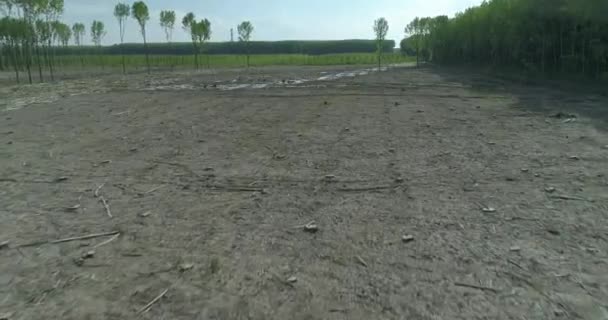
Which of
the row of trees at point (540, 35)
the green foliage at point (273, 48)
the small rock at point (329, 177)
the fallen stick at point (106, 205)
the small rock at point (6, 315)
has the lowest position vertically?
the small rock at point (6, 315)

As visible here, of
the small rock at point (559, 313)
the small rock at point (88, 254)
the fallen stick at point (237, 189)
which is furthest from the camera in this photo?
the fallen stick at point (237, 189)

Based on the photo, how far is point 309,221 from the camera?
323 cm

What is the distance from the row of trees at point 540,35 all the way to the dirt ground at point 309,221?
23.9ft

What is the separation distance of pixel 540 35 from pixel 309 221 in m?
15.7

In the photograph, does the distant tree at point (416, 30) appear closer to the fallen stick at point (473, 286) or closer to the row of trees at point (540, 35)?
the row of trees at point (540, 35)

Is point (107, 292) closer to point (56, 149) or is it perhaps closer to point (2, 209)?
point (2, 209)

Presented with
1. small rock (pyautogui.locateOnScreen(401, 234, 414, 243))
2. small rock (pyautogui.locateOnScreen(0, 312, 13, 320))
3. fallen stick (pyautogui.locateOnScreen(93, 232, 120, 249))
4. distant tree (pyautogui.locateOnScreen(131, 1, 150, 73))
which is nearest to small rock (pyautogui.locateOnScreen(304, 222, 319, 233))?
small rock (pyautogui.locateOnScreen(401, 234, 414, 243))

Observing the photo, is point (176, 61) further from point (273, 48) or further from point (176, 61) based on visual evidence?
point (273, 48)

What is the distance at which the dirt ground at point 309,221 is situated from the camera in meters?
2.17

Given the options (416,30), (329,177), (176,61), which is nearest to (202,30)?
(176,61)

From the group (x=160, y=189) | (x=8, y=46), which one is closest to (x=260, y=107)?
(x=160, y=189)

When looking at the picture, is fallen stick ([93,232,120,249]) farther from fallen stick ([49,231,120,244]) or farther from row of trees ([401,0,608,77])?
row of trees ([401,0,608,77])

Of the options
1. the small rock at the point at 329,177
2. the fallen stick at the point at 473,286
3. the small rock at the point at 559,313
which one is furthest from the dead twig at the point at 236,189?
the small rock at the point at 559,313

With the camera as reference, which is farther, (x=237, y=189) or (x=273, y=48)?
Result: (x=273, y=48)
